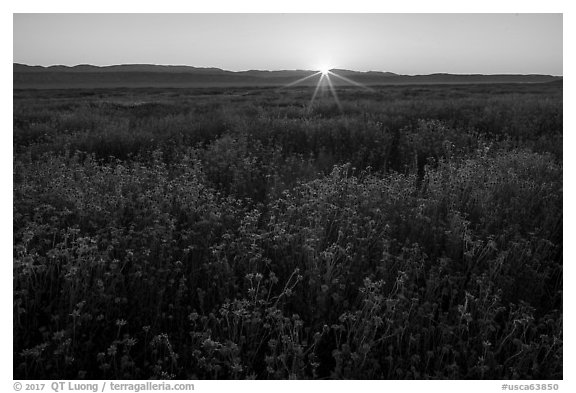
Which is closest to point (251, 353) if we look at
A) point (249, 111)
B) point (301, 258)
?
point (301, 258)

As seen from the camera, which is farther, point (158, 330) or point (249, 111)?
point (249, 111)

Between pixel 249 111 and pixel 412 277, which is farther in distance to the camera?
pixel 249 111

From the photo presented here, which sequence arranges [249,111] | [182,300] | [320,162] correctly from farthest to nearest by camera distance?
[249,111]
[320,162]
[182,300]

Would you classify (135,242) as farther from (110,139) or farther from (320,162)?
(110,139)

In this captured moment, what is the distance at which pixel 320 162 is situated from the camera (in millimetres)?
6434

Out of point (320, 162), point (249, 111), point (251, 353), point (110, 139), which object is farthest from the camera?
point (249, 111)

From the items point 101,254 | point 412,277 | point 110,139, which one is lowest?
point 412,277

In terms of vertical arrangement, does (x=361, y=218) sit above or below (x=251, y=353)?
above

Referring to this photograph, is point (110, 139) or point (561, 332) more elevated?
point (110, 139)

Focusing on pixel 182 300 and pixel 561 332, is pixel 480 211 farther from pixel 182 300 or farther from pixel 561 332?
pixel 182 300

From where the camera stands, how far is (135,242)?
11.9ft

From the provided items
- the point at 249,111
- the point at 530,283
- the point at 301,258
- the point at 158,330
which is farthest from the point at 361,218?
the point at 249,111

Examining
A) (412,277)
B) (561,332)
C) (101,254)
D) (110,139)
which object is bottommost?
(561,332)

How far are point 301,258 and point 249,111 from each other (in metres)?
10.3
